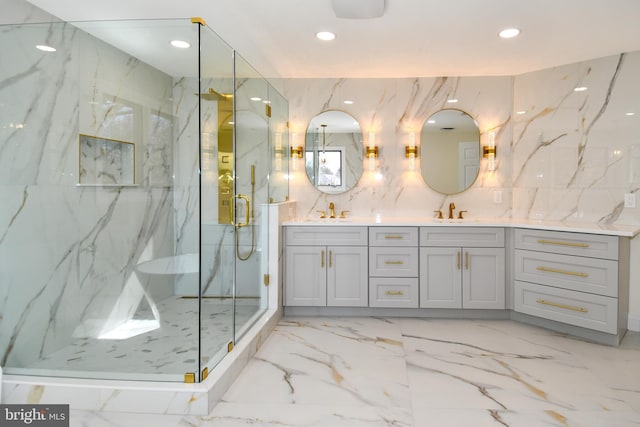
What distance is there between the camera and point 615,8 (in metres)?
2.72

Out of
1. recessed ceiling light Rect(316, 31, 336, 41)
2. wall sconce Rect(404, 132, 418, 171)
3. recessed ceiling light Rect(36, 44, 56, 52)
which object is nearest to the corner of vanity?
wall sconce Rect(404, 132, 418, 171)

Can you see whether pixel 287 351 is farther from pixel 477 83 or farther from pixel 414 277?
pixel 477 83

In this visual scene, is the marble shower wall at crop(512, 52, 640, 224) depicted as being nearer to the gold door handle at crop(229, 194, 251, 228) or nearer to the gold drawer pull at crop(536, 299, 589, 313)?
the gold drawer pull at crop(536, 299, 589, 313)

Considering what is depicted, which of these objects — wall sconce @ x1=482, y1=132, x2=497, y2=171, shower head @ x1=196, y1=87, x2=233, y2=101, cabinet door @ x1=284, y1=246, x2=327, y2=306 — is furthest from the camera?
wall sconce @ x1=482, y1=132, x2=497, y2=171

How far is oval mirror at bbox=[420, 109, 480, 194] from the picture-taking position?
13.9ft

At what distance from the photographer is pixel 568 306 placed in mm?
3357

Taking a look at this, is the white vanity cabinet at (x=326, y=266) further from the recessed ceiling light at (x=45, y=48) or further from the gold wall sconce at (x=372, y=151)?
the recessed ceiling light at (x=45, y=48)

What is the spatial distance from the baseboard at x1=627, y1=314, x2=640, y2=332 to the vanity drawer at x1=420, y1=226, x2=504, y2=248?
3.73ft

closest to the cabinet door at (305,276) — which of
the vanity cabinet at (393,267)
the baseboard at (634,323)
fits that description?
the vanity cabinet at (393,267)

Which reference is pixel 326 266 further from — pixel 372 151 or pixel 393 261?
pixel 372 151

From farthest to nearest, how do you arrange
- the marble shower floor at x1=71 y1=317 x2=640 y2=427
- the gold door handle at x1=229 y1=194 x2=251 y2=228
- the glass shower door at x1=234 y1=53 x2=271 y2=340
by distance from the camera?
the glass shower door at x1=234 y1=53 x2=271 y2=340
the gold door handle at x1=229 y1=194 x2=251 y2=228
the marble shower floor at x1=71 y1=317 x2=640 y2=427

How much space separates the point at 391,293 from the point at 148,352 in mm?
2178

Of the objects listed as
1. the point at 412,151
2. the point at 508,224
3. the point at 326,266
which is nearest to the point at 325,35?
the point at 412,151

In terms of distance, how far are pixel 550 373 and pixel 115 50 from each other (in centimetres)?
300
